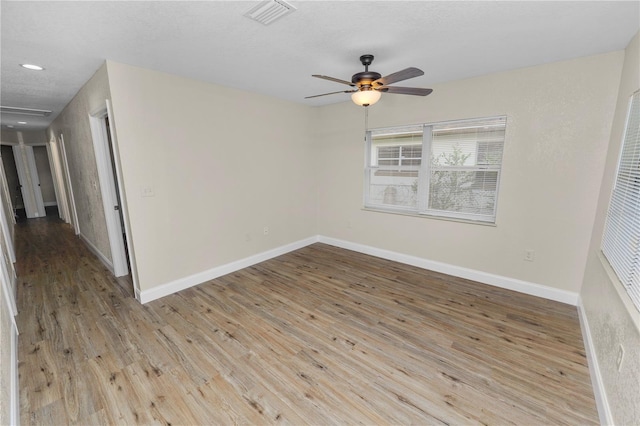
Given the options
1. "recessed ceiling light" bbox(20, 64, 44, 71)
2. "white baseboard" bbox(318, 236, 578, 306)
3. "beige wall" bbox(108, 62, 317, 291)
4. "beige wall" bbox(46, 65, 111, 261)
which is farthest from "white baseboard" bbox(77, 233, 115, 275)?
"white baseboard" bbox(318, 236, 578, 306)

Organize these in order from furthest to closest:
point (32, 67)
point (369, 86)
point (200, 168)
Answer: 1. point (200, 168)
2. point (32, 67)
3. point (369, 86)

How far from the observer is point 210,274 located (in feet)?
11.8

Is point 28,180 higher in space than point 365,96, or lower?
lower

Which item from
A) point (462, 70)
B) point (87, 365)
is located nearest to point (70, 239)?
point (87, 365)

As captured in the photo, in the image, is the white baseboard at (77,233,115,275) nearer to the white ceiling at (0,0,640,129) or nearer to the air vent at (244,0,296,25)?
the white ceiling at (0,0,640,129)

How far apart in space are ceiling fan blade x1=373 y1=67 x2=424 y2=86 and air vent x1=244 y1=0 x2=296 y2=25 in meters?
0.87

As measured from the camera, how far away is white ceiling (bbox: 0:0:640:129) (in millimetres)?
1746

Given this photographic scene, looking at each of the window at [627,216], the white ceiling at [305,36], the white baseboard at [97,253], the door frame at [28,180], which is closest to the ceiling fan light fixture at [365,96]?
the white ceiling at [305,36]

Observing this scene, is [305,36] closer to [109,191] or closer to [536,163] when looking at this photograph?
[536,163]

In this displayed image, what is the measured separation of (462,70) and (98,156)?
4.40 metres

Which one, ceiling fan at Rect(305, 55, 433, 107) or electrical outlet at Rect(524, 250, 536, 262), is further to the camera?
electrical outlet at Rect(524, 250, 536, 262)

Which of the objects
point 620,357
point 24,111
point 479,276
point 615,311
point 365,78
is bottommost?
point 479,276

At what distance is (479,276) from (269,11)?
360cm

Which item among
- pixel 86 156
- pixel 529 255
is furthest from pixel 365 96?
pixel 86 156
